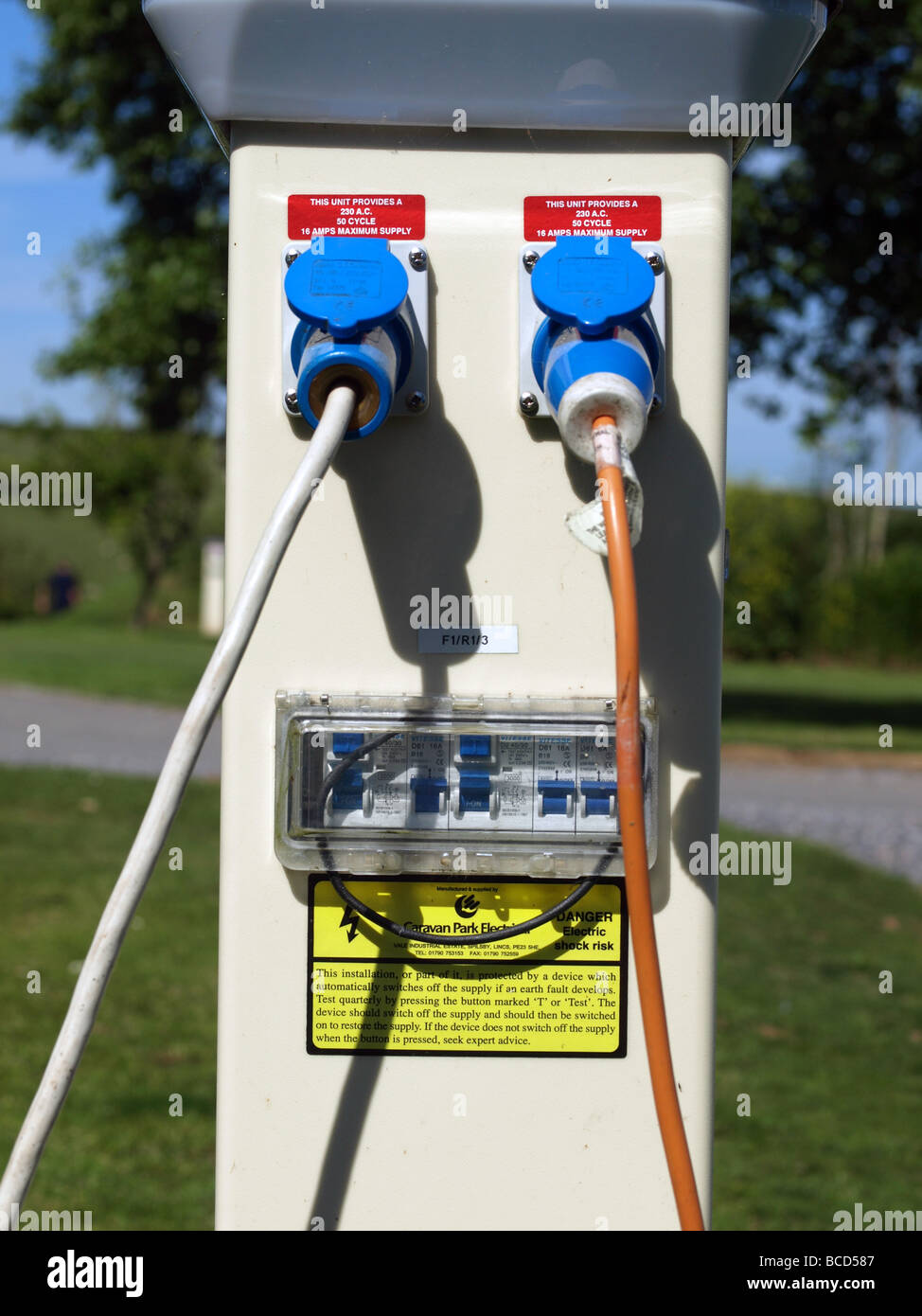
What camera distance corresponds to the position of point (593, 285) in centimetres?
107

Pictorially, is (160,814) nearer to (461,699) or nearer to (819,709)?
(461,699)

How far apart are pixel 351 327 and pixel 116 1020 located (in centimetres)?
353

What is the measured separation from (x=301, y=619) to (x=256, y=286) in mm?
298

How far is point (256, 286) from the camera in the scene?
116 centimetres

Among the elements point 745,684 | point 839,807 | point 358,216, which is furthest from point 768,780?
point 358,216

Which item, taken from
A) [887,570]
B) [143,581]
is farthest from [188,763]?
[143,581]

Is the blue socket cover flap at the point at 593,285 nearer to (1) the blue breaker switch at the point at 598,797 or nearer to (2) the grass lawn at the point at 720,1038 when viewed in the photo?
(1) the blue breaker switch at the point at 598,797

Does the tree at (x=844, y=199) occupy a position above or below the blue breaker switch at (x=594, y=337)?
above

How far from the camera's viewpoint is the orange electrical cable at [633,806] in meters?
0.98

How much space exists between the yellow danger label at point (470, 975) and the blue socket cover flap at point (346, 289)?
491 mm

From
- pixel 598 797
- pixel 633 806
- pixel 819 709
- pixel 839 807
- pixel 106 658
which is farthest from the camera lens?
pixel 106 658

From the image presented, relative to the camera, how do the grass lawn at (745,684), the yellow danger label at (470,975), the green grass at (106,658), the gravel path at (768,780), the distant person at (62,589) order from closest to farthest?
the yellow danger label at (470,975)
the gravel path at (768,780)
the grass lawn at (745,684)
the green grass at (106,658)
the distant person at (62,589)

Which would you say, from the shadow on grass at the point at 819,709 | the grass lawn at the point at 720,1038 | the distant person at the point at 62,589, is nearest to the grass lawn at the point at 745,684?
the shadow on grass at the point at 819,709

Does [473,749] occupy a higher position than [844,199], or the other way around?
[844,199]
